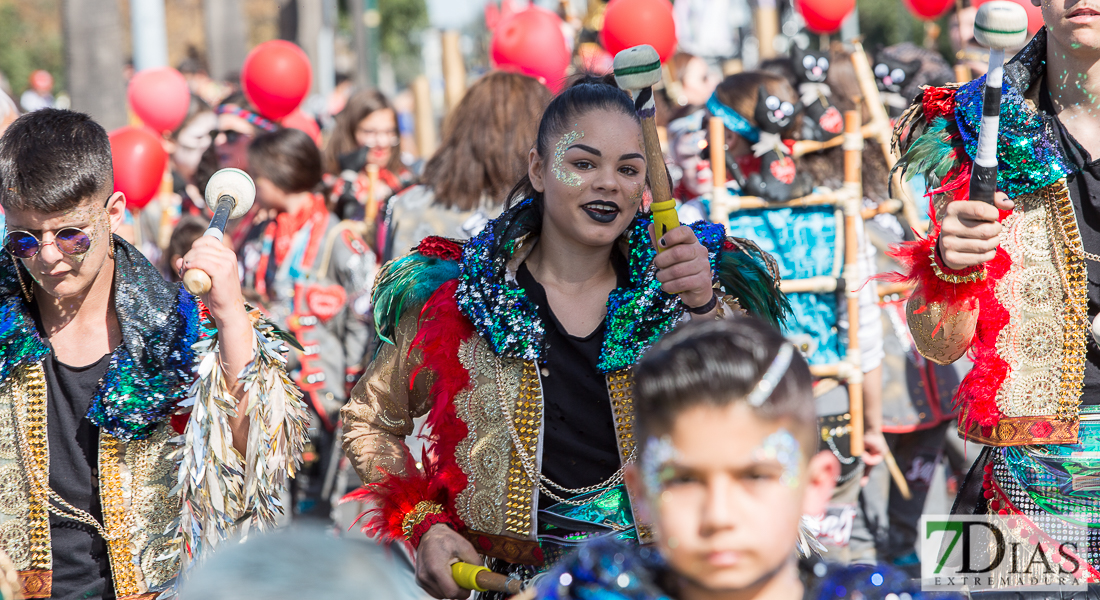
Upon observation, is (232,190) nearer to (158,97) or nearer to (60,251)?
(60,251)

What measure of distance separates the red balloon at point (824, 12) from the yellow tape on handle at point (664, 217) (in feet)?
15.0

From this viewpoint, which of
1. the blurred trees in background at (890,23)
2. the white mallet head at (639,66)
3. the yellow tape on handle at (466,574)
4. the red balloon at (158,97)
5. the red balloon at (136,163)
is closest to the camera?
the white mallet head at (639,66)

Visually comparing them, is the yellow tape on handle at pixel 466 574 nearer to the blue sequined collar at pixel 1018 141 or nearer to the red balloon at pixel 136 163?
the blue sequined collar at pixel 1018 141

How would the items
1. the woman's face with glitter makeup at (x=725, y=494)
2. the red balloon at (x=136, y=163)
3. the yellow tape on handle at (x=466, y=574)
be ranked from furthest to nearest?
the red balloon at (x=136, y=163) → the yellow tape on handle at (x=466, y=574) → the woman's face with glitter makeup at (x=725, y=494)

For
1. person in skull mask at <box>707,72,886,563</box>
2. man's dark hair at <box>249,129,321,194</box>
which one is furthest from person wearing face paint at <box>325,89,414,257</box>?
person in skull mask at <box>707,72,886,563</box>

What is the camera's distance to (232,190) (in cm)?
274

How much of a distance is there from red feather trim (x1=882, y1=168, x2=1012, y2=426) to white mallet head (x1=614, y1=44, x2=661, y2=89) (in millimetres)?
835

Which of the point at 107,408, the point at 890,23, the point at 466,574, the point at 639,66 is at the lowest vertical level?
the point at 466,574

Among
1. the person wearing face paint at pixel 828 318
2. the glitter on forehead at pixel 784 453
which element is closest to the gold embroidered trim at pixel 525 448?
the glitter on forehead at pixel 784 453

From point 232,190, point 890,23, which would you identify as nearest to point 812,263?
point 232,190

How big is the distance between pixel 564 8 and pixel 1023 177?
702cm

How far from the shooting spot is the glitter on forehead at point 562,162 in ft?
9.16

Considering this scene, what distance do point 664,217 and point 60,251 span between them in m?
1.48

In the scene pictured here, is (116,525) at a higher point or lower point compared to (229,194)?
lower
